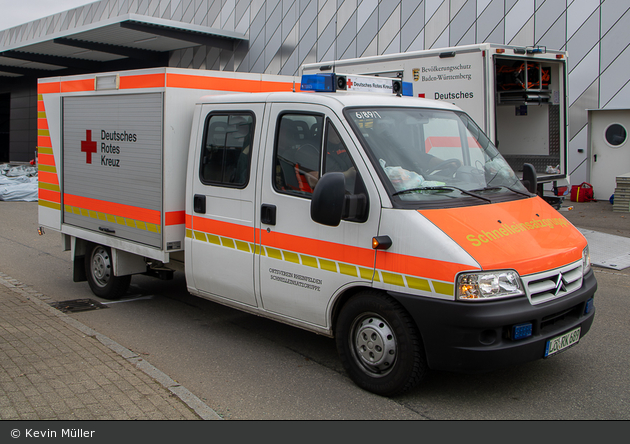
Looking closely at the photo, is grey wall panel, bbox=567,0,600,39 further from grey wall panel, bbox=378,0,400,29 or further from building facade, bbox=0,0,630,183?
grey wall panel, bbox=378,0,400,29

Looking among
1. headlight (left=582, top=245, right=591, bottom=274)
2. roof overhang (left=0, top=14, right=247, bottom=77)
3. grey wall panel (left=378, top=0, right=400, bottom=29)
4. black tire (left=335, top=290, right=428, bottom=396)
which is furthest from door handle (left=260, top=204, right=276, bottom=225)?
roof overhang (left=0, top=14, right=247, bottom=77)

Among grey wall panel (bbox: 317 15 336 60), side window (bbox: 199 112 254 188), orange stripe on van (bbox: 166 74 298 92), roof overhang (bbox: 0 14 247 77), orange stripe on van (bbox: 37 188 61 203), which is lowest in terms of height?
orange stripe on van (bbox: 37 188 61 203)

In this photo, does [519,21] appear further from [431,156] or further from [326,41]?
[431,156]

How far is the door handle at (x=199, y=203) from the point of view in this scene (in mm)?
5746

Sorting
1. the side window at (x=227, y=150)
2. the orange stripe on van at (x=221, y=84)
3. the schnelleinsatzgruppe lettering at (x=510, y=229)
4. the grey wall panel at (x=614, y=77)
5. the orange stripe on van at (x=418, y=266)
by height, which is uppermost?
the grey wall panel at (x=614, y=77)

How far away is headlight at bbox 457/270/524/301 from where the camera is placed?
154 inches

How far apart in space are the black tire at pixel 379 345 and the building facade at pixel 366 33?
1516 cm

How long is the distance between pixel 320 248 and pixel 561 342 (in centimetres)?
190

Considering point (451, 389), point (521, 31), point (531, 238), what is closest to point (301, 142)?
point (531, 238)

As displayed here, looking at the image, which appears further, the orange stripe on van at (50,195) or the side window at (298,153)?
the orange stripe on van at (50,195)

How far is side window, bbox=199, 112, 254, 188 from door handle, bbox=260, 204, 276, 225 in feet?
1.20

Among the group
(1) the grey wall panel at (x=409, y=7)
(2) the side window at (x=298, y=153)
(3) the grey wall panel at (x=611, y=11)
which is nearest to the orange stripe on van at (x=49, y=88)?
(2) the side window at (x=298, y=153)

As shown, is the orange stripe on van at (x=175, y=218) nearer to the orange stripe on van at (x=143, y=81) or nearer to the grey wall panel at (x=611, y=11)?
the orange stripe on van at (x=143, y=81)

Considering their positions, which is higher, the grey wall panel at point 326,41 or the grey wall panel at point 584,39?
the grey wall panel at point 326,41
